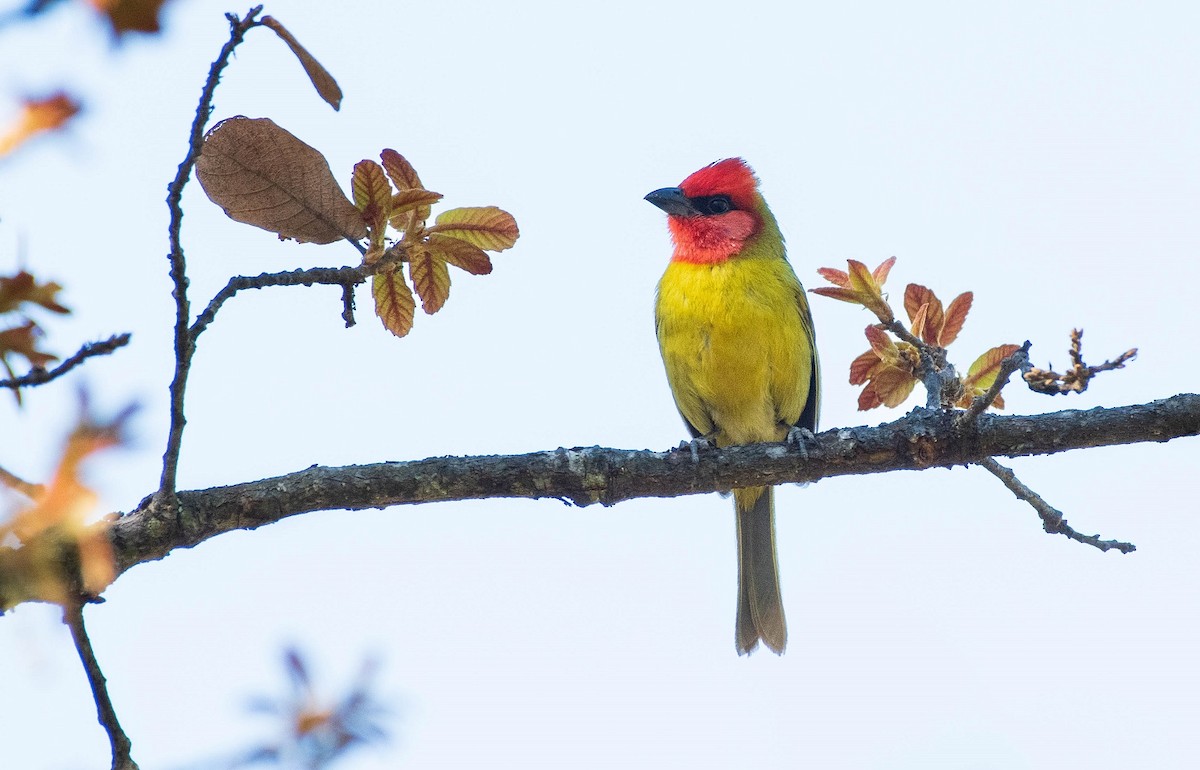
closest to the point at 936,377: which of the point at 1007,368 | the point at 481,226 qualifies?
the point at 1007,368

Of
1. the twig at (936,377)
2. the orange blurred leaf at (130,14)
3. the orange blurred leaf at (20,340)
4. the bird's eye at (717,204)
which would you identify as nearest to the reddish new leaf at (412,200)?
the twig at (936,377)

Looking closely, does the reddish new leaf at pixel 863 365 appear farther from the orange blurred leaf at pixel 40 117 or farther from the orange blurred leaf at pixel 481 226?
the orange blurred leaf at pixel 40 117

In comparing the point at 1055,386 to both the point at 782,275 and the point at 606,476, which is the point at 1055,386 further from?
the point at 782,275

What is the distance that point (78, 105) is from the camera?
1279 millimetres

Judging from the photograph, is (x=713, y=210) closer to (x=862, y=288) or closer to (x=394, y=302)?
(x=862, y=288)

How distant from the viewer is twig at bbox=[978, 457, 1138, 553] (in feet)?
12.5

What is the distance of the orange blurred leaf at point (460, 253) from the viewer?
3.37m

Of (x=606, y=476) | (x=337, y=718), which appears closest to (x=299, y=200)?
(x=606, y=476)

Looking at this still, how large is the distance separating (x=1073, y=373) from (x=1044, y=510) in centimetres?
53

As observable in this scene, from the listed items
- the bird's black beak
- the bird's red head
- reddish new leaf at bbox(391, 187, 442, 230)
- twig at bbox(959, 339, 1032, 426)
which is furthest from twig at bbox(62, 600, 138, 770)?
the bird's black beak

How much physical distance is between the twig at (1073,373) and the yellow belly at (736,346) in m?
2.62

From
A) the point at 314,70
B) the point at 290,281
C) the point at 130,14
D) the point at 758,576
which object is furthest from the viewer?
the point at 758,576

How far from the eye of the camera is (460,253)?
3.38 metres

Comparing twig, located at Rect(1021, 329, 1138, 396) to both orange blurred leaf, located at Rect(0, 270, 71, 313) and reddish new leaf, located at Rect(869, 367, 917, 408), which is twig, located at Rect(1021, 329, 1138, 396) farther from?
orange blurred leaf, located at Rect(0, 270, 71, 313)
